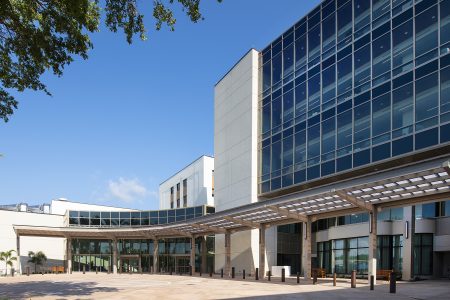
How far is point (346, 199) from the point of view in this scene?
2764 cm

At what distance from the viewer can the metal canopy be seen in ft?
73.0

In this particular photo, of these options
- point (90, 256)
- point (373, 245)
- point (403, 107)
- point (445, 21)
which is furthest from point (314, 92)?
point (90, 256)

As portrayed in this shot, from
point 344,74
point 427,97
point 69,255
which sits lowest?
point 69,255

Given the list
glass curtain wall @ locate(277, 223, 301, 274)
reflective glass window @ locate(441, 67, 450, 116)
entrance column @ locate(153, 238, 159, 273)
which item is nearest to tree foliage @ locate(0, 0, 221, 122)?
reflective glass window @ locate(441, 67, 450, 116)

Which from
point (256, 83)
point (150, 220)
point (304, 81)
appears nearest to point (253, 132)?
point (256, 83)

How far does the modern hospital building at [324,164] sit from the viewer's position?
28.2 m

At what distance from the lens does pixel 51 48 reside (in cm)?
1478

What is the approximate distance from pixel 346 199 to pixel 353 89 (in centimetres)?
1027

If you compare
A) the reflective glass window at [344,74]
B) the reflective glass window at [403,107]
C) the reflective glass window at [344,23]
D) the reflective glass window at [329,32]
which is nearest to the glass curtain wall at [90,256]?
the reflective glass window at [329,32]

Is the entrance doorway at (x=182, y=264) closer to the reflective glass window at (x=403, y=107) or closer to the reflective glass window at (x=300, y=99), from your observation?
the reflective glass window at (x=300, y=99)

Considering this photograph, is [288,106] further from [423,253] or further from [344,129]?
[423,253]

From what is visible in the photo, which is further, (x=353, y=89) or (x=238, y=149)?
(x=238, y=149)

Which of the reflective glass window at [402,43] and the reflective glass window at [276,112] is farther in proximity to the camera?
the reflective glass window at [276,112]

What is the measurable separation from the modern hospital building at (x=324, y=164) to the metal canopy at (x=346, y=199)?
11 cm
